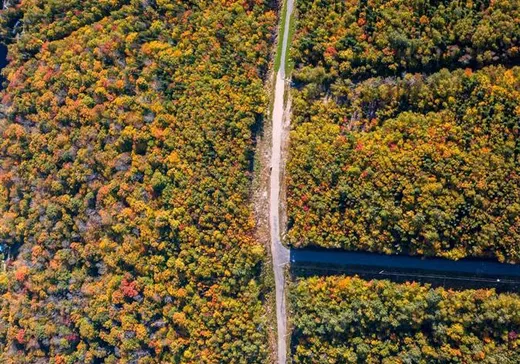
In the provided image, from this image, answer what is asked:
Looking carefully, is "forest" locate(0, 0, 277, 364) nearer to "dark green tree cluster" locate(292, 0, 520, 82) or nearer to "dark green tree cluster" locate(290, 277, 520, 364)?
"dark green tree cluster" locate(292, 0, 520, 82)

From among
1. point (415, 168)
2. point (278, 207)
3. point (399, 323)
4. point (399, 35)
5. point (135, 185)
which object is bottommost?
point (399, 323)

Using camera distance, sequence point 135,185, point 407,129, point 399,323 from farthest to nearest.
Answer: point 135,185 → point 407,129 → point 399,323

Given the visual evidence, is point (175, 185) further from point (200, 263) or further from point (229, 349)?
point (229, 349)

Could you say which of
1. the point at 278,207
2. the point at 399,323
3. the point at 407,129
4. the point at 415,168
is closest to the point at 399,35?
the point at 407,129

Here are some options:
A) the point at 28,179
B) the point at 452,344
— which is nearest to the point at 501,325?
the point at 452,344

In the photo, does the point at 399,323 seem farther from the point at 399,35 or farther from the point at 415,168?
the point at 399,35

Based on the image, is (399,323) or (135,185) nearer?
(399,323)

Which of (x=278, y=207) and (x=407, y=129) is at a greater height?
(x=407, y=129)
